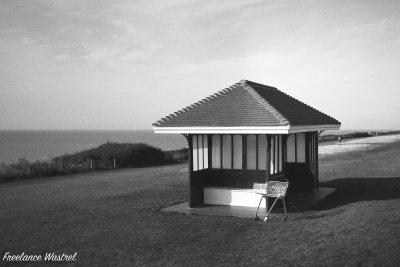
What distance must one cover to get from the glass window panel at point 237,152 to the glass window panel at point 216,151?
1.61ft

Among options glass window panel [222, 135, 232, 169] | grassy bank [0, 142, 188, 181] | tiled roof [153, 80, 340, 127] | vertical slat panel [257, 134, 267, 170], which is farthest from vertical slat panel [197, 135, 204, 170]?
grassy bank [0, 142, 188, 181]

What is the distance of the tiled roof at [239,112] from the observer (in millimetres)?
11000

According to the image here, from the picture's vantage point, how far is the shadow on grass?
40.3ft

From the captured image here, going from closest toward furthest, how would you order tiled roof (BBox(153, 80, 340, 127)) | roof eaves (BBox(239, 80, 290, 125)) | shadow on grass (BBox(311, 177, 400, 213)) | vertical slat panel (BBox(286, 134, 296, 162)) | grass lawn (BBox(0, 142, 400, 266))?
1. grass lawn (BBox(0, 142, 400, 266))
2. roof eaves (BBox(239, 80, 290, 125))
3. tiled roof (BBox(153, 80, 340, 127))
4. shadow on grass (BBox(311, 177, 400, 213))
5. vertical slat panel (BBox(286, 134, 296, 162))

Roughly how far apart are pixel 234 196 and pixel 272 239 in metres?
3.89

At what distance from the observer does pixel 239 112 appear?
463 inches

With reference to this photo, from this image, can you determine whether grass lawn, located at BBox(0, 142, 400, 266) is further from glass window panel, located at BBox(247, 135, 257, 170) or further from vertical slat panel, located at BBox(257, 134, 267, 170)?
glass window panel, located at BBox(247, 135, 257, 170)

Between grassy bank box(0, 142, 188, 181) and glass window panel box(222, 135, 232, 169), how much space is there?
45.2 ft

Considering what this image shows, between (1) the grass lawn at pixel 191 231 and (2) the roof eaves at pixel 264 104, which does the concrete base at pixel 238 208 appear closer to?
(1) the grass lawn at pixel 191 231

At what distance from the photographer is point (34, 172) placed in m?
22.3

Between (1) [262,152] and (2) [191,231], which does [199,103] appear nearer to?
(1) [262,152]

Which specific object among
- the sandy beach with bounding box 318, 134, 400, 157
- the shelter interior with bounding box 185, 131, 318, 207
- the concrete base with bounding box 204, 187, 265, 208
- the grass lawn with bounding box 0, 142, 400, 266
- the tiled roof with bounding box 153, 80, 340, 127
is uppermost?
the tiled roof with bounding box 153, 80, 340, 127

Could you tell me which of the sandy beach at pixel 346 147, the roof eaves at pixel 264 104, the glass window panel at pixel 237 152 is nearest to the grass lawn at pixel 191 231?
the glass window panel at pixel 237 152

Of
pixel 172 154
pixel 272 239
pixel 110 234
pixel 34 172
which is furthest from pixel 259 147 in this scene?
pixel 172 154
